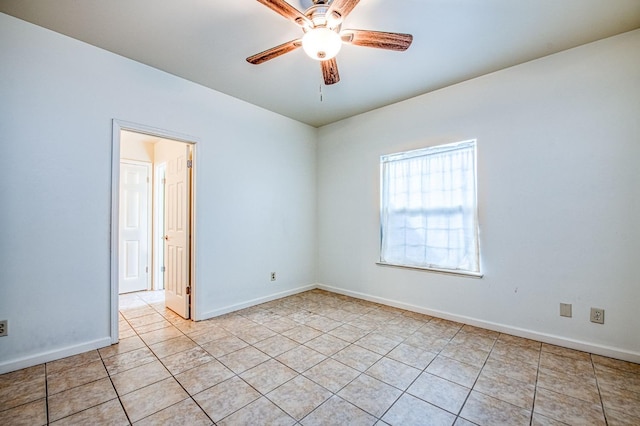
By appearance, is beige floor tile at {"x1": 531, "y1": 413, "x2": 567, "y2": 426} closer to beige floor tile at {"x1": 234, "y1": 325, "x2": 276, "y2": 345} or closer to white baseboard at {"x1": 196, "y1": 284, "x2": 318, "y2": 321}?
beige floor tile at {"x1": 234, "y1": 325, "x2": 276, "y2": 345}

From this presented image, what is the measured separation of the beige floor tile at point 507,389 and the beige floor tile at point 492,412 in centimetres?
6

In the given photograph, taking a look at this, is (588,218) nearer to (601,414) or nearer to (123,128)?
(601,414)

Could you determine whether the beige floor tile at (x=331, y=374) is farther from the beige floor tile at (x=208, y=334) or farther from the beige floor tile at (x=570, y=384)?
the beige floor tile at (x=570, y=384)

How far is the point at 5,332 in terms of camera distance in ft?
6.71

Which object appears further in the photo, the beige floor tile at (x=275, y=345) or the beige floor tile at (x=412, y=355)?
the beige floor tile at (x=275, y=345)

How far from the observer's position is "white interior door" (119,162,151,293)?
436cm

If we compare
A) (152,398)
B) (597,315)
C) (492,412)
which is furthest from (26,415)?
(597,315)

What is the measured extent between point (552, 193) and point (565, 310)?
3.50 feet

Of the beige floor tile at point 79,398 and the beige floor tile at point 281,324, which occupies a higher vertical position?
the beige floor tile at point 79,398

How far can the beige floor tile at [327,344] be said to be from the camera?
2430 mm

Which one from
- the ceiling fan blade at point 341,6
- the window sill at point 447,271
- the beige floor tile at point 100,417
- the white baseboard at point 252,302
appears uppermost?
the ceiling fan blade at point 341,6

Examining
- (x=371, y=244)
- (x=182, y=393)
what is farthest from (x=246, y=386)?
(x=371, y=244)

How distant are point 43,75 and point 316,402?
3244mm

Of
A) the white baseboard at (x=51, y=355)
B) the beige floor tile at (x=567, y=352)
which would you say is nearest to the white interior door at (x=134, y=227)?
the white baseboard at (x=51, y=355)
